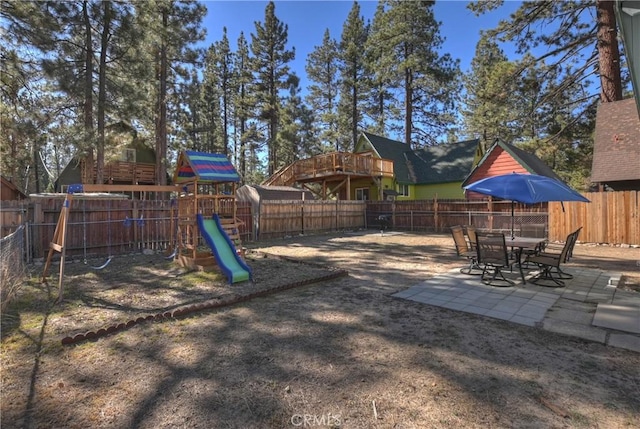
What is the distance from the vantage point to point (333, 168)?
1942 centimetres

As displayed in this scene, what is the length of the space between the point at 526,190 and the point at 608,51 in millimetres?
13040

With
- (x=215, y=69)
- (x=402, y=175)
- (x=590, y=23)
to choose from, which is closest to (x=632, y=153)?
(x=590, y=23)

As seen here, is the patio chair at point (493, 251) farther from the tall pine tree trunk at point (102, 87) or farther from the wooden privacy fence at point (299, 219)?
the tall pine tree trunk at point (102, 87)

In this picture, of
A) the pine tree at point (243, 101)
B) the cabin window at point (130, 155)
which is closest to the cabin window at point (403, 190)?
the pine tree at point (243, 101)

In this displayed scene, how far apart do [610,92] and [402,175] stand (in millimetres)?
11566

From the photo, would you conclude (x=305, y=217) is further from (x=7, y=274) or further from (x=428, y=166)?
(x=7, y=274)

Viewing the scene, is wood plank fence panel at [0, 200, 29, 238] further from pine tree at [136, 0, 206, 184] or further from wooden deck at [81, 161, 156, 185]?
wooden deck at [81, 161, 156, 185]

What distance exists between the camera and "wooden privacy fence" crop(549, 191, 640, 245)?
10.9 metres

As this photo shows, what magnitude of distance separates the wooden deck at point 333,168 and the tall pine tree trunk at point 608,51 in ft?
36.3

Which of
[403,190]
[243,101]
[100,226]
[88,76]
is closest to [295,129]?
[243,101]

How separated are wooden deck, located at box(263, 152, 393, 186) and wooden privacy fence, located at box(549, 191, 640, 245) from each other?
10194 millimetres

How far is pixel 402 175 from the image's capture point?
23.0 metres

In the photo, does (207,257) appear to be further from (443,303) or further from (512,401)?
(512,401)

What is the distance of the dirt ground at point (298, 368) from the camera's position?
94.6 inches
